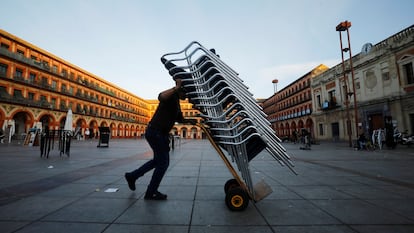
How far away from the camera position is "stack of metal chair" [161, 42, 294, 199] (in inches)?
101

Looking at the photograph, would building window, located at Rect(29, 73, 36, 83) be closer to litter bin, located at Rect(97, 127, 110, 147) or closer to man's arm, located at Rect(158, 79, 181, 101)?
litter bin, located at Rect(97, 127, 110, 147)

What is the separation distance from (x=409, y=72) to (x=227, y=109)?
80.3 feet

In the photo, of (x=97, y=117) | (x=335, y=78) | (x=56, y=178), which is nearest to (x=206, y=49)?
(x=56, y=178)

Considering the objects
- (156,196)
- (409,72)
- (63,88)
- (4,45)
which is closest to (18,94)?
(4,45)

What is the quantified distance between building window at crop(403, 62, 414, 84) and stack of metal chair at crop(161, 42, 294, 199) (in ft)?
77.7

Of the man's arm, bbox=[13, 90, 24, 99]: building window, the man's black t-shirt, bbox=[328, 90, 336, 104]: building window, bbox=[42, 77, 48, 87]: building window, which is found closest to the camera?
the man's arm

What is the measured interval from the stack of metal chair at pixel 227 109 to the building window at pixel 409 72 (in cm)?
2368

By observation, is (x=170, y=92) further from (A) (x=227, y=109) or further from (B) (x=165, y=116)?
(A) (x=227, y=109)

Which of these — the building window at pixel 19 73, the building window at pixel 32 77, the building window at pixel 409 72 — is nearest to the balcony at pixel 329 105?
the building window at pixel 409 72

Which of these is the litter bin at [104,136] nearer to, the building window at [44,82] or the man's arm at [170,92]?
the man's arm at [170,92]

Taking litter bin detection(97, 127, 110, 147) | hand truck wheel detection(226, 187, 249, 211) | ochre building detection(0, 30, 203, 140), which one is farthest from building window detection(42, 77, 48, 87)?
hand truck wheel detection(226, 187, 249, 211)

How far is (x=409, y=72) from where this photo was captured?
18.4 meters

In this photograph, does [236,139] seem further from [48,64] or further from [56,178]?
[48,64]

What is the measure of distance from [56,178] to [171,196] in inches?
115
